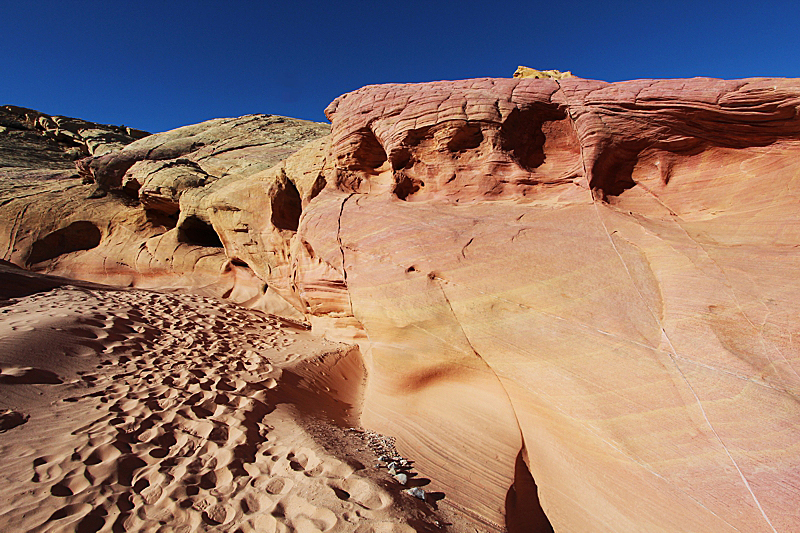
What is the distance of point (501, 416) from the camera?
3.91 meters

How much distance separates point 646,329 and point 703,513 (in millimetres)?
1469

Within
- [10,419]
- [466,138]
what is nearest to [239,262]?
[10,419]

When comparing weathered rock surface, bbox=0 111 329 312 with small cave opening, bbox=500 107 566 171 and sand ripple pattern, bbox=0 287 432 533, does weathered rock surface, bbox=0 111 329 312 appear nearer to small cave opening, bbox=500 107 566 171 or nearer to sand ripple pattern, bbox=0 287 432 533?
sand ripple pattern, bbox=0 287 432 533

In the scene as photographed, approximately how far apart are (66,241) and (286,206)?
321 inches

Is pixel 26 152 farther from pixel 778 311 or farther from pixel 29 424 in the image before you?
pixel 778 311

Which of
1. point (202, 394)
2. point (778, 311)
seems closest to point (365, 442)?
point (202, 394)

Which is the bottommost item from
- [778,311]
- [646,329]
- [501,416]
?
[501,416]

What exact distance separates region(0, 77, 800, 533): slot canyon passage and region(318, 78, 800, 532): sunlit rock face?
2 centimetres

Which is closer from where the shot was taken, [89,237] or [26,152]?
[89,237]

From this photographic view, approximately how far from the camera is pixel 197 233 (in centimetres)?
1155

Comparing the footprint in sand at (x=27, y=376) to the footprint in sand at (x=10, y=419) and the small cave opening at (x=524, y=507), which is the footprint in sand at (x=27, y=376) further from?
the small cave opening at (x=524, y=507)

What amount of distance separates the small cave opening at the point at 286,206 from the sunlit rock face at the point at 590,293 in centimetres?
320

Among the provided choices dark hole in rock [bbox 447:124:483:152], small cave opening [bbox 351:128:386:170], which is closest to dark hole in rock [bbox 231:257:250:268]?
small cave opening [bbox 351:128:386:170]

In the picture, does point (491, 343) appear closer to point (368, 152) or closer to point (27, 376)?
point (368, 152)
